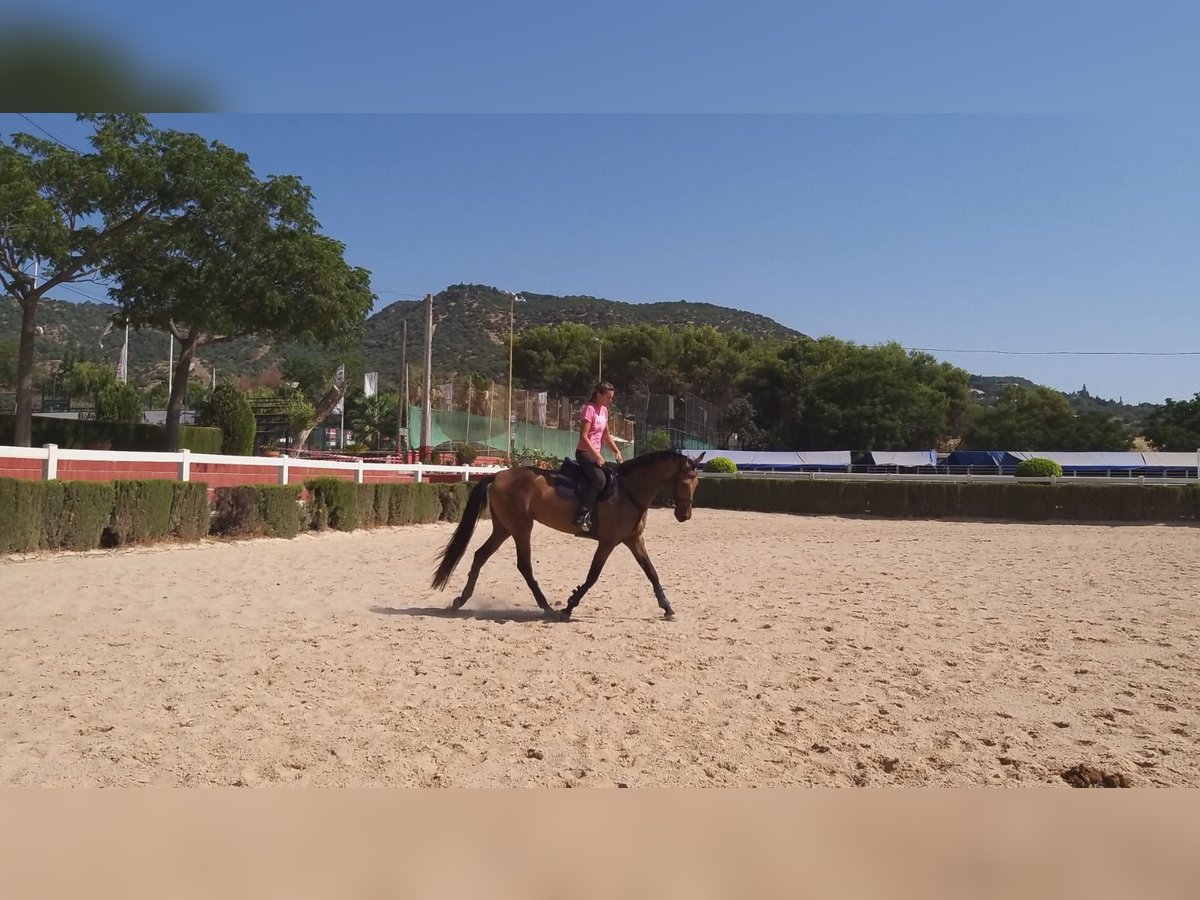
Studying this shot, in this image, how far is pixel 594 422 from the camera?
25.8 feet

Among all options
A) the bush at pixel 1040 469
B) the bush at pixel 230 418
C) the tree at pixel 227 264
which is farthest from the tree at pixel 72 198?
the bush at pixel 1040 469

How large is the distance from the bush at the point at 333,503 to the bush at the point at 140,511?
11.4ft

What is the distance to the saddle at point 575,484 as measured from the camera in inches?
311

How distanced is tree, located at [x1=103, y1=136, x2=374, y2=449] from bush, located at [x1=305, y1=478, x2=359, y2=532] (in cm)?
1084

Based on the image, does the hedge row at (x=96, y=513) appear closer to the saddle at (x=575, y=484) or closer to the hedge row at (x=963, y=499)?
the saddle at (x=575, y=484)

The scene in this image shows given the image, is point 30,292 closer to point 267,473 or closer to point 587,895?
point 267,473

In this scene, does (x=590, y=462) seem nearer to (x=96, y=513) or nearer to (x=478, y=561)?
(x=478, y=561)

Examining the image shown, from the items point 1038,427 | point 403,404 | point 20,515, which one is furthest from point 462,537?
point 1038,427

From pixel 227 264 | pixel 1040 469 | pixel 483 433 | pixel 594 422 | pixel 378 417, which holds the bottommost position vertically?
pixel 1040 469

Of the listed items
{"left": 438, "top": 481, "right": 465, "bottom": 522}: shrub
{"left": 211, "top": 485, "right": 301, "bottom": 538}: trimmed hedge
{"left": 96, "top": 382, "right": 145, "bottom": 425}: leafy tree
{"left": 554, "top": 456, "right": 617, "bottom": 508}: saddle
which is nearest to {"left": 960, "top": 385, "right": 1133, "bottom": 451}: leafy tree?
{"left": 438, "top": 481, "right": 465, "bottom": 522}: shrub

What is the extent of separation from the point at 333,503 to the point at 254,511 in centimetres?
235

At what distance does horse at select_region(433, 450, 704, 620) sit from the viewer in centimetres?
791

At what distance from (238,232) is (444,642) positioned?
21925 millimetres

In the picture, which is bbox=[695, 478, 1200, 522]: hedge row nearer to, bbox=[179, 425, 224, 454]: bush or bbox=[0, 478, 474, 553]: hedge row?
bbox=[0, 478, 474, 553]: hedge row
